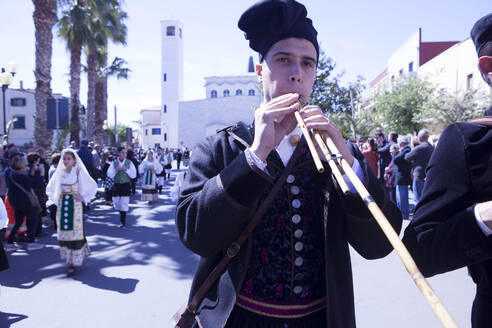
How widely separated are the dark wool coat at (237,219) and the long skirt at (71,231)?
490cm

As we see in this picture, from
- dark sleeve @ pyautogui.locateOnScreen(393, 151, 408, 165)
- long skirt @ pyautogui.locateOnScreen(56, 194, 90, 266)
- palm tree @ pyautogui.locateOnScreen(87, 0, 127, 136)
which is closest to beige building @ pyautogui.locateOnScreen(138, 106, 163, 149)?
palm tree @ pyautogui.locateOnScreen(87, 0, 127, 136)

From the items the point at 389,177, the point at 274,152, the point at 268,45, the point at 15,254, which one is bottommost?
the point at 15,254

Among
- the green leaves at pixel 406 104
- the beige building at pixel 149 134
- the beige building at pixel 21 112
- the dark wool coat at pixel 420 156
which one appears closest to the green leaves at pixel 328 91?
the green leaves at pixel 406 104

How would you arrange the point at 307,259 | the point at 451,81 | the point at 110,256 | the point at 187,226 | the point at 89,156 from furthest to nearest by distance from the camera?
the point at 451,81 < the point at 89,156 < the point at 110,256 < the point at 307,259 < the point at 187,226

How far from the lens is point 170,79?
55469 mm

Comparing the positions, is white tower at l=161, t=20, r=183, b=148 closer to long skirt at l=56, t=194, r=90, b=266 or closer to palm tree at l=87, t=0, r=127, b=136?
→ palm tree at l=87, t=0, r=127, b=136

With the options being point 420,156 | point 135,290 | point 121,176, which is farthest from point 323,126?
point 121,176

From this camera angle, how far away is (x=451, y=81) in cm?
1889

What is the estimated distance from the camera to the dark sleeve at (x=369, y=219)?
1316 mm

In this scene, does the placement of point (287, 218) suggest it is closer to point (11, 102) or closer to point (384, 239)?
point (384, 239)

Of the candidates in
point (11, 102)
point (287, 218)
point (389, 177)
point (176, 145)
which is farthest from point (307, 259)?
point (176, 145)

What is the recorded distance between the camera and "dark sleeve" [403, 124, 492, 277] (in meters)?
1.24

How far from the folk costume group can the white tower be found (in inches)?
2139

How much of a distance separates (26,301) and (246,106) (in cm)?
4871
